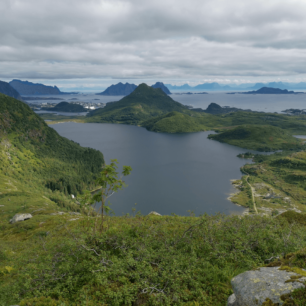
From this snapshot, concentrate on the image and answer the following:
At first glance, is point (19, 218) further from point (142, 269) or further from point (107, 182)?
point (142, 269)

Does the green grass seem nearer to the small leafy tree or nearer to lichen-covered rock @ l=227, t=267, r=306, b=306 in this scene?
the small leafy tree

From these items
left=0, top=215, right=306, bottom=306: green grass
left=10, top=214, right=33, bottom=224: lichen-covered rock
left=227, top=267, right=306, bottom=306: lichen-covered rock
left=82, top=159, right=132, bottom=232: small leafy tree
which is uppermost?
left=82, top=159, right=132, bottom=232: small leafy tree

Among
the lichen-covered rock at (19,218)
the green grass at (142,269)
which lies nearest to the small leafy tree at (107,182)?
the green grass at (142,269)

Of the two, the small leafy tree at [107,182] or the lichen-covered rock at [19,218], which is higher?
the small leafy tree at [107,182]

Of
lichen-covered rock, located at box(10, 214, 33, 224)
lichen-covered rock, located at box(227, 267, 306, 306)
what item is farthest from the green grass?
lichen-covered rock, located at box(10, 214, 33, 224)

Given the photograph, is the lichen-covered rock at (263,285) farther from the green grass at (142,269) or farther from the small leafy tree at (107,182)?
the small leafy tree at (107,182)

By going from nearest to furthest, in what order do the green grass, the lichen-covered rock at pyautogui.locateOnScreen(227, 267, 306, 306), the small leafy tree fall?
the lichen-covered rock at pyautogui.locateOnScreen(227, 267, 306, 306), the green grass, the small leafy tree

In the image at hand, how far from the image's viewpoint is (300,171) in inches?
7800

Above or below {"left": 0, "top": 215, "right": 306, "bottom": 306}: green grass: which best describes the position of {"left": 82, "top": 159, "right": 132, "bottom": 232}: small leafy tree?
above

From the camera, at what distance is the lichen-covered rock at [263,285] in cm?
1094

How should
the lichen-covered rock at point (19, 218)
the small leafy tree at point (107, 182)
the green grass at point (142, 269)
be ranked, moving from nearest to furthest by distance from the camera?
the green grass at point (142, 269) → the small leafy tree at point (107, 182) → the lichen-covered rock at point (19, 218)

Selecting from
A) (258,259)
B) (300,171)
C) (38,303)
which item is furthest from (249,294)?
(300,171)

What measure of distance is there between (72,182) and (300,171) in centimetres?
21688

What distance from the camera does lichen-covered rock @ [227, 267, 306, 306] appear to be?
10938 millimetres
